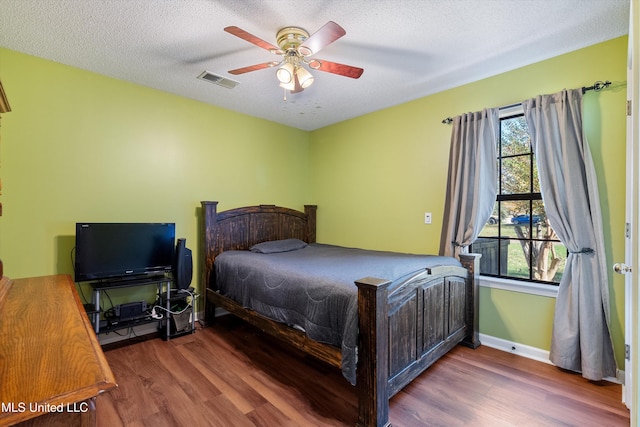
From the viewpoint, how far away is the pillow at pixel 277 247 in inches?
134

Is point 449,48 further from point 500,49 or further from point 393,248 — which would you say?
point 393,248

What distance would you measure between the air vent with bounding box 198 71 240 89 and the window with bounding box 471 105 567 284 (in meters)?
2.59

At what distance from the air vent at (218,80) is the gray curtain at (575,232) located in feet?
9.01

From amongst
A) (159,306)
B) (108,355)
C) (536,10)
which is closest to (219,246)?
(159,306)

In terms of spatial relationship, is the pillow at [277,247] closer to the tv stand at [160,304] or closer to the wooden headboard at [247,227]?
the wooden headboard at [247,227]

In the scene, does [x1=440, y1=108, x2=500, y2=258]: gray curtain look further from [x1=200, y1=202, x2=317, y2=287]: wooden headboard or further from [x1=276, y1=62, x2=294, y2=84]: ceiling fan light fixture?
[x1=200, y1=202, x2=317, y2=287]: wooden headboard

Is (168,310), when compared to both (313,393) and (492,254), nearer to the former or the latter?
(313,393)

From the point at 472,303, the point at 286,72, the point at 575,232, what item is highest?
the point at 286,72

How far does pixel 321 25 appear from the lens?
2.07 m

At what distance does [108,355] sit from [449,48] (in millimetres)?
3794

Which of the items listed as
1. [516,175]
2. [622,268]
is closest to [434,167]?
[516,175]

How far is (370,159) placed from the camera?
12.3ft

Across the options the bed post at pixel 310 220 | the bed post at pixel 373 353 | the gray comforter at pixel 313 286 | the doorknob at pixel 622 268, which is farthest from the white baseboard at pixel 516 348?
the bed post at pixel 310 220

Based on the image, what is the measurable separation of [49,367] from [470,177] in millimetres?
3051
